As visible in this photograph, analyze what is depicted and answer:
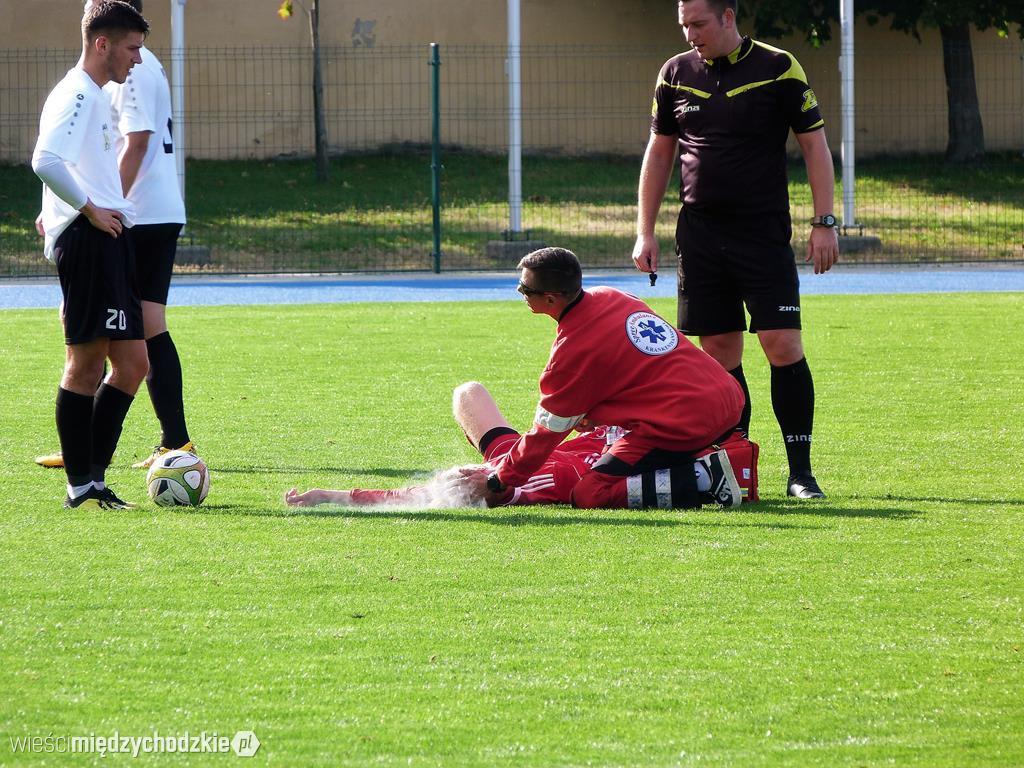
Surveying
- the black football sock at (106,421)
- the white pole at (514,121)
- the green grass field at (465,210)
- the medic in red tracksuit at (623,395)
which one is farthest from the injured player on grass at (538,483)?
the white pole at (514,121)

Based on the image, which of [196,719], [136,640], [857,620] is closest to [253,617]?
[136,640]

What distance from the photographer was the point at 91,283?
596cm

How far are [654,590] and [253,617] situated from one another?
1234 millimetres

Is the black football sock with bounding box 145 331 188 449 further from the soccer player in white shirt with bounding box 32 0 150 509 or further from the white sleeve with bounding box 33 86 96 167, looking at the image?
the white sleeve with bounding box 33 86 96 167

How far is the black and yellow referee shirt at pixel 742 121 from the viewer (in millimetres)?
6449

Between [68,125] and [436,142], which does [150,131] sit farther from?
[436,142]

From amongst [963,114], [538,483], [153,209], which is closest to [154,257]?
[153,209]

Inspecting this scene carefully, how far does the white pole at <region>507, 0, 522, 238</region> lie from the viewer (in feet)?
63.2

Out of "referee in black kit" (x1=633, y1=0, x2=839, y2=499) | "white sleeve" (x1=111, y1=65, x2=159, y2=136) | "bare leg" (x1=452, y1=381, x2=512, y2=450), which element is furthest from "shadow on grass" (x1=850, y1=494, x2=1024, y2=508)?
"white sleeve" (x1=111, y1=65, x2=159, y2=136)

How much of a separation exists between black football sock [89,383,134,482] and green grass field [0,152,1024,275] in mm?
12635

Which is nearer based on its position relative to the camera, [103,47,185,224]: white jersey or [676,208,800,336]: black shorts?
[676,208,800,336]: black shorts

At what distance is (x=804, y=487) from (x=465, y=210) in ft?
51.9

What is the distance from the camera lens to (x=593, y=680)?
3850 millimetres

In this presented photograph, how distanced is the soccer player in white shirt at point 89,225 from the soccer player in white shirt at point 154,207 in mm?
780
